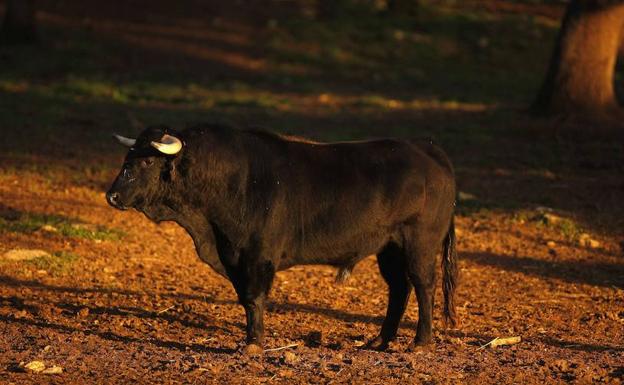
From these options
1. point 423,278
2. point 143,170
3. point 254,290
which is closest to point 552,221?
point 423,278

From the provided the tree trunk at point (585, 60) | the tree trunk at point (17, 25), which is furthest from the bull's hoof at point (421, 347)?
the tree trunk at point (17, 25)

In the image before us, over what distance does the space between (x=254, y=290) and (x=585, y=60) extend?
12385 millimetres

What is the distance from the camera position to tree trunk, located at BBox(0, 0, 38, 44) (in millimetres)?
24469

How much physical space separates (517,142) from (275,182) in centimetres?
1049

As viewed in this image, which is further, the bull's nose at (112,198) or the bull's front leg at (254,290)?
the bull's front leg at (254,290)

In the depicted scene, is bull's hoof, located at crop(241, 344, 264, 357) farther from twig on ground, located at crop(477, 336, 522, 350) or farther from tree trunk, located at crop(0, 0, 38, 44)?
tree trunk, located at crop(0, 0, 38, 44)

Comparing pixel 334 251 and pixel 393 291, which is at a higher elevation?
pixel 334 251

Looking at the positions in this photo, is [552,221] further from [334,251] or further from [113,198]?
[113,198]

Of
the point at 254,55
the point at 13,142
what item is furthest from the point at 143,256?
the point at 254,55

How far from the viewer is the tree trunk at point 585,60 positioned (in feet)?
60.4

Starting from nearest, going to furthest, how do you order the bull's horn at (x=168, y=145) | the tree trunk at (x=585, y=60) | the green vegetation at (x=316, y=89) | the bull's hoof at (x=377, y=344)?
1. the bull's horn at (x=168, y=145)
2. the bull's hoof at (x=377, y=344)
3. the green vegetation at (x=316, y=89)
4. the tree trunk at (x=585, y=60)

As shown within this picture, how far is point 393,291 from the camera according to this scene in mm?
8148

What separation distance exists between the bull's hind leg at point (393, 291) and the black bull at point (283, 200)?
137mm

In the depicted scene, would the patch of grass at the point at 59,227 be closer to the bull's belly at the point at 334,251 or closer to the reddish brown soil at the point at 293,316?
the reddish brown soil at the point at 293,316
